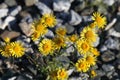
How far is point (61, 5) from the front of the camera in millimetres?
5141

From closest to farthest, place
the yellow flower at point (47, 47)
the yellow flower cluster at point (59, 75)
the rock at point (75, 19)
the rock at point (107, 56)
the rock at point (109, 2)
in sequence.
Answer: the yellow flower cluster at point (59, 75), the yellow flower at point (47, 47), the rock at point (107, 56), the rock at point (75, 19), the rock at point (109, 2)

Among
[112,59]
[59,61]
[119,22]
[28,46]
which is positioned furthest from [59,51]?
[119,22]

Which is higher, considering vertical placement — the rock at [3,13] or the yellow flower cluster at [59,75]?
the rock at [3,13]

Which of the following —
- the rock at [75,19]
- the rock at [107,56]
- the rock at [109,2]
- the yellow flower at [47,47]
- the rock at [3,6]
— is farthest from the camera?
the rock at [109,2]

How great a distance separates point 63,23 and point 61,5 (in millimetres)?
251

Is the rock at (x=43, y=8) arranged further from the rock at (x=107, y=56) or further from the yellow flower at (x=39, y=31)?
the yellow flower at (x=39, y=31)

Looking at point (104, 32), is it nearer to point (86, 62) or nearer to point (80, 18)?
point (80, 18)

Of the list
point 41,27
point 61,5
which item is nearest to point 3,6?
point 61,5

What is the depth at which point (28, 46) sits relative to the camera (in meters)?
4.64

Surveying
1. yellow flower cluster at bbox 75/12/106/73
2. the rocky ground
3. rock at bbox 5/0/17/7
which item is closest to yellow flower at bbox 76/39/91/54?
yellow flower cluster at bbox 75/12/106/73

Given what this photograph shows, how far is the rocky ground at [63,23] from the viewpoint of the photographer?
15.1 feet

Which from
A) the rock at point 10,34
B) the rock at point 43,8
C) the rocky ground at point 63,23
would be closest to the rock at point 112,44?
the rocky ground at point 63,23

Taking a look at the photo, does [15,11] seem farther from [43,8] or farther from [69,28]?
[69,28]

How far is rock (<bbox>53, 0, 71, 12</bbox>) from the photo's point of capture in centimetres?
511
